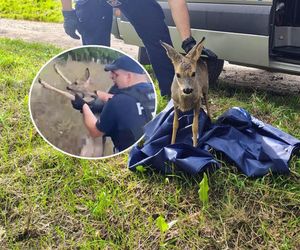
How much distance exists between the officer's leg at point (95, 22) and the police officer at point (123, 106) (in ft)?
1.15

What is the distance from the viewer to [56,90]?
2348 mm

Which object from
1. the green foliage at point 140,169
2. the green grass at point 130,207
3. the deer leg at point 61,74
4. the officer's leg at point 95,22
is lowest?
the green grass at point 130,207

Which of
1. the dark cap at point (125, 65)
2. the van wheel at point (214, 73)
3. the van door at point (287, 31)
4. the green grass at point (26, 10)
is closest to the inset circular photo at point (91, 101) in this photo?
the dark cap at point (125, 65)

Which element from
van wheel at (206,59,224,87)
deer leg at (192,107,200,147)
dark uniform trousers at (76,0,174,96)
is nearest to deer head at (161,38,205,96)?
deer leg at (192,107,200,147)

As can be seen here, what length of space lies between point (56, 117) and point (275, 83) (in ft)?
8.72

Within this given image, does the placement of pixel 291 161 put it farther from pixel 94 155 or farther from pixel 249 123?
pixel 94 155

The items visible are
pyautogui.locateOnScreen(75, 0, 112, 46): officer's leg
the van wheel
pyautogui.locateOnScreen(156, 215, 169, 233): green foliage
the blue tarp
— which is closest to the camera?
pyautogui.locateOnScreen(156, 215, 169, 233): green foliage

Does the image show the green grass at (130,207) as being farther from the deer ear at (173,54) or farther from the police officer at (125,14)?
the police officer at (125,14)

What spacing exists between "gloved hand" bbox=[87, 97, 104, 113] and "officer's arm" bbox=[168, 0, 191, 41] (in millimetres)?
676

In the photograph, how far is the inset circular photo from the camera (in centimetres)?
235

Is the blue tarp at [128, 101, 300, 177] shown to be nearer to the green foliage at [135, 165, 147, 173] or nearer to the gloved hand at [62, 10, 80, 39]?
the green foliage at [135, 165, 147, 173]

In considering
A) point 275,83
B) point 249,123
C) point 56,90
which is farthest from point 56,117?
point 275,83

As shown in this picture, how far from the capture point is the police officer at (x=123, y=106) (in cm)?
235

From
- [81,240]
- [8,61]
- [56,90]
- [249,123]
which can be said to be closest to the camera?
[81,240]
